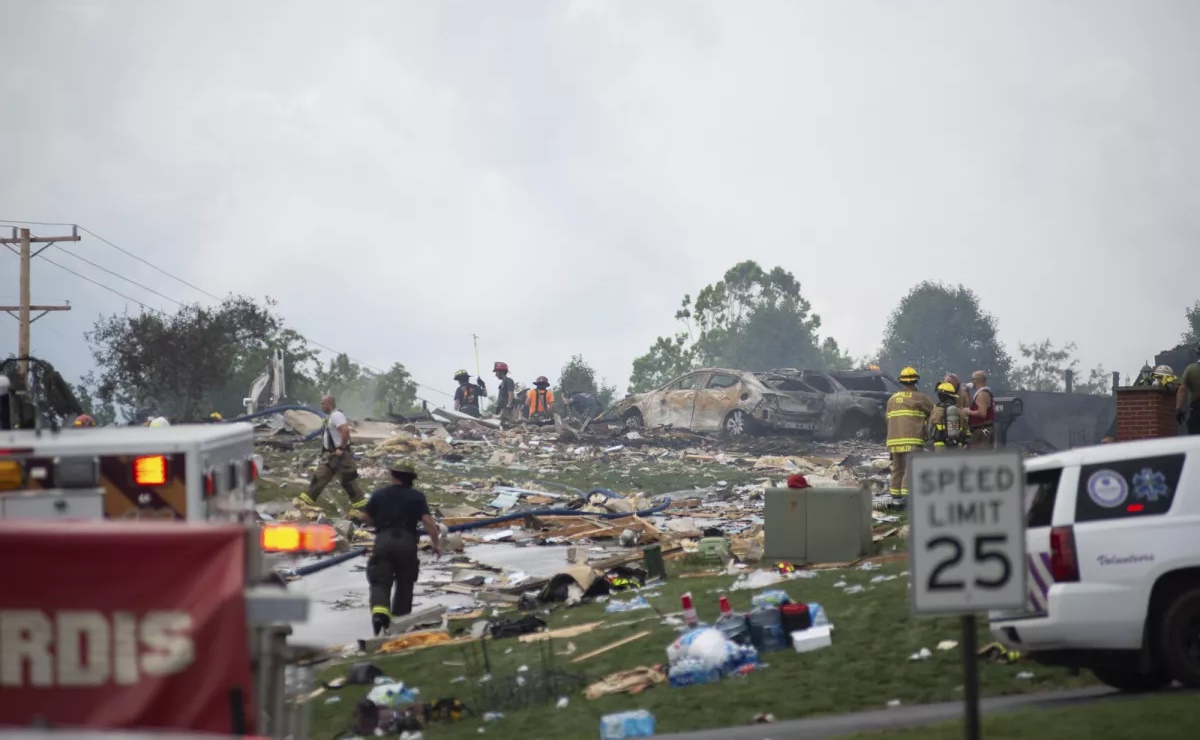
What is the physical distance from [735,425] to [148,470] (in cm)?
2992

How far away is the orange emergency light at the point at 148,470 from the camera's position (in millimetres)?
6664

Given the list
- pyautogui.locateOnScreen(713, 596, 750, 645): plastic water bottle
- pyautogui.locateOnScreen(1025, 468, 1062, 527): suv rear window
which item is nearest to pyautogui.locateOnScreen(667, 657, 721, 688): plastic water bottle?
pyautogui.locateOnScreen(713, 596, 750, 645): plastic water bottle

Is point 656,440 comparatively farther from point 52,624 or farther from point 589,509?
point 52,624

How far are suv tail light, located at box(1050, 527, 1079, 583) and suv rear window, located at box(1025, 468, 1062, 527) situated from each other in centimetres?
14

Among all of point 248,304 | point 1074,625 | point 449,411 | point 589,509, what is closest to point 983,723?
point 1074,625

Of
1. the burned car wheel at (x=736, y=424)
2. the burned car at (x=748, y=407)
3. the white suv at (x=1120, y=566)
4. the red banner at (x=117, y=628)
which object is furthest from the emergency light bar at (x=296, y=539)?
the burned car wheel at (x=736, y=424)

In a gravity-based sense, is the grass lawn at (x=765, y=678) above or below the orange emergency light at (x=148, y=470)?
below

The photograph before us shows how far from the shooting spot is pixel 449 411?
1549 inches

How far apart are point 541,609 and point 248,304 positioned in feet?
112

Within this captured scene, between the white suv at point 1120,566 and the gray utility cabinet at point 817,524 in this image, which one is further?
the gray utility cabinet at point 817,524

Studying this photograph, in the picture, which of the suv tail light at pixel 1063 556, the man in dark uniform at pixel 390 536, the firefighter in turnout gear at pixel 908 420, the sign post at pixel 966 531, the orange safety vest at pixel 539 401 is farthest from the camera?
the orange safety vest at pixel 539 401

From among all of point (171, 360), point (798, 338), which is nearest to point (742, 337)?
point (798, 338)

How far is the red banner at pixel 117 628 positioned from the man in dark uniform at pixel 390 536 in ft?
29.4

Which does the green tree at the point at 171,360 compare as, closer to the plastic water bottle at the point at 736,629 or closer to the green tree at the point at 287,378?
the green tree at the point at 287,378
